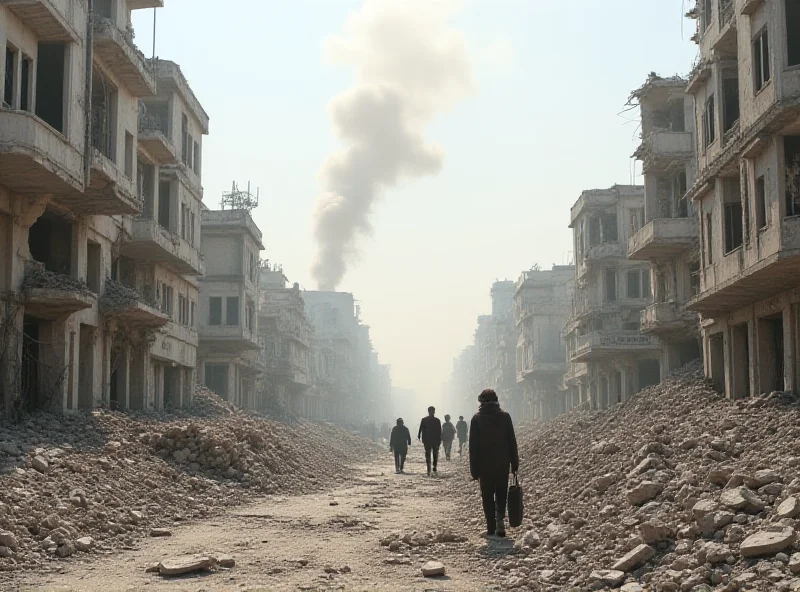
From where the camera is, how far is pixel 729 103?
2427 centimetres

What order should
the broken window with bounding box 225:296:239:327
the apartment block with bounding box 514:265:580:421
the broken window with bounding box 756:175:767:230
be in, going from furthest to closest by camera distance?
the apartment block with bounding box 514:265:580:421 → the broken window with bounding box 225:296:239:327 → the broken window with bounding box 756:175:767:230

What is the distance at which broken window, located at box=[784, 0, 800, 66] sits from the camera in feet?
62.2

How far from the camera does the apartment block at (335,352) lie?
99438 millimetres

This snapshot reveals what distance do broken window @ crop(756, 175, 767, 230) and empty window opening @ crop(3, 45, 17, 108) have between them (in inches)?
638

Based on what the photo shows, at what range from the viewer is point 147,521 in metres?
15.1

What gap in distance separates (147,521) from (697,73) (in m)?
19.2

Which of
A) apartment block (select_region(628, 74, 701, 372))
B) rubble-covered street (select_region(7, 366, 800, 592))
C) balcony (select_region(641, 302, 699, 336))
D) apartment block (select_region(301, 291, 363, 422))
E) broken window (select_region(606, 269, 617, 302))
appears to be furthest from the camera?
apartment block (select_region(301, 291, 363, 422))

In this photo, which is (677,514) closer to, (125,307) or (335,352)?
(125,307)

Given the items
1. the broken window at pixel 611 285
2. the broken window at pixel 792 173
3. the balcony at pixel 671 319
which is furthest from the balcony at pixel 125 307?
the broken window at pixel 611 285

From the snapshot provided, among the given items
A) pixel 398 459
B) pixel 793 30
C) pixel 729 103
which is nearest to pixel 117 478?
pixel 398 459

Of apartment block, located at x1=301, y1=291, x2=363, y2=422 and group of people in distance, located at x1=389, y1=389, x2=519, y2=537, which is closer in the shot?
group of people in distance, located at x1=389, y1=389, x2=519, y2=537

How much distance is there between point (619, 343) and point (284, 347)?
108 feet

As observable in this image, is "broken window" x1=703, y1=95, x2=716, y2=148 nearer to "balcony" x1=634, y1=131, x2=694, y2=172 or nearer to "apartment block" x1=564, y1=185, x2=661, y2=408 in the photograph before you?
"balcony" x1=634, y1=131, x2=694, y2=172

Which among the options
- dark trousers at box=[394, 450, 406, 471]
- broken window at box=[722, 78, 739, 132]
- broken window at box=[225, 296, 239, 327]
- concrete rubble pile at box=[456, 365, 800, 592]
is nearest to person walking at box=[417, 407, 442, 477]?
dark trousers at box=[394, 450, 406, 471]
